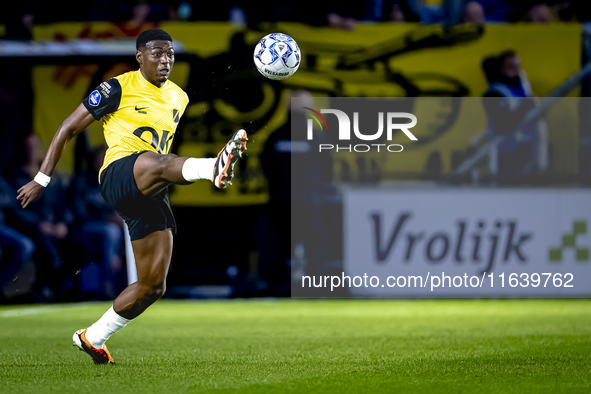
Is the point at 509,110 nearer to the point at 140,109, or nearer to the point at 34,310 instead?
the point at 140,109

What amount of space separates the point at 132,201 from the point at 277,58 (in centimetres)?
191

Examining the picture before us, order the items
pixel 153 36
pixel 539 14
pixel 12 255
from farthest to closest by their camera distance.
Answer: pixel 539 14 → pixel 12 255 → pixel 153 36

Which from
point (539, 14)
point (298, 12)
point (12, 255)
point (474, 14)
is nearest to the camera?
point (12, 255)

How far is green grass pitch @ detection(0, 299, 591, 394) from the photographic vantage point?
376 centimetres

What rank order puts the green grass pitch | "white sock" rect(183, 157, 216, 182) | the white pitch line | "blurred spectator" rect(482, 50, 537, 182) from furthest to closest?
"blurred spectator" rect(482, 50, 537, 182), the white pitch line, "white sock" rect(183, 157, 216, 182), the green grass pitch

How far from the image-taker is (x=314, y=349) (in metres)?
5.09

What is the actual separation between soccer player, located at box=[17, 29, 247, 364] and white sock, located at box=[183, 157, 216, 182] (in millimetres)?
136

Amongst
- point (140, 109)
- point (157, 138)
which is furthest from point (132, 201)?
point (140, 109)

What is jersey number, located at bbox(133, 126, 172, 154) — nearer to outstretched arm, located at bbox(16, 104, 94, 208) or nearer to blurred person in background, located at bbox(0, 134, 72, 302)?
outstretched arm, located at bbox(16, 104, 94, 208)

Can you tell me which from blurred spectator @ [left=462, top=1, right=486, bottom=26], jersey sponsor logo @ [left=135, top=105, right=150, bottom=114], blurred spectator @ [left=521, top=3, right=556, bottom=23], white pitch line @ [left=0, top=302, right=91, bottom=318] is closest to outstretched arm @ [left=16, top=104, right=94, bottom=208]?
jersey sponsor logo @ [left=135, top=105, right=150, bottom=114]

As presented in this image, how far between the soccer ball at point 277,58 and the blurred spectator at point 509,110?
3952 mm

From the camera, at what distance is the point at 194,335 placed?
19.7ft

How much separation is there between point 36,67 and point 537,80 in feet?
20.2

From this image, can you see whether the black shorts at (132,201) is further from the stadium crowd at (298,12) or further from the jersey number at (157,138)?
the stadium crowd at (298,12)
